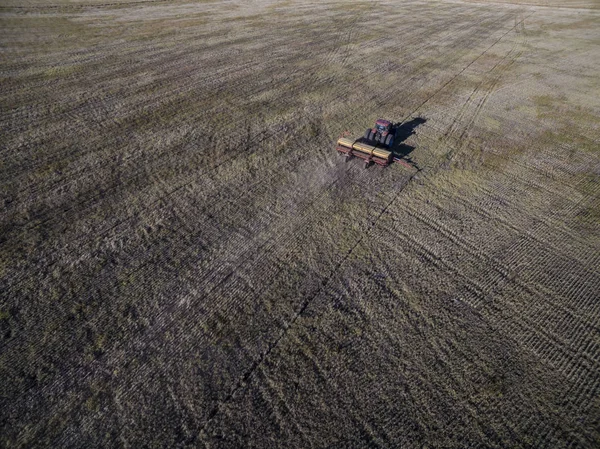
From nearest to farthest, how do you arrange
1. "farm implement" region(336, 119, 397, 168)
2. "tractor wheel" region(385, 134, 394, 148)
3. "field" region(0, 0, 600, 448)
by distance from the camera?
"field" region(0, 0, 600, 448) < "farm implement" region(336, 119, 397, 168) < "tractor wheel" region(385, 134, 394, 148)

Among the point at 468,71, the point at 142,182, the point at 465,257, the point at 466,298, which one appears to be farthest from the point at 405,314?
the point at 468,71

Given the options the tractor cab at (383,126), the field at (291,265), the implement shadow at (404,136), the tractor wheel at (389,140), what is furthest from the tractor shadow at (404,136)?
the tractor cab at (383,126)

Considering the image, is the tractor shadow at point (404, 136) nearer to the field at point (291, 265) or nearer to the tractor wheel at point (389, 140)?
the field at point (291, 265)

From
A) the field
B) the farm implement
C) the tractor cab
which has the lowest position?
the field

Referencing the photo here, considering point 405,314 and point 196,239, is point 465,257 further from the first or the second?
point 196,239

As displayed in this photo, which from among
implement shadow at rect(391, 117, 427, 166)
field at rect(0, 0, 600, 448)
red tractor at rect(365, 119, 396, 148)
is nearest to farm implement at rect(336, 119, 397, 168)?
red tractor at rect(365, 119, 396, 148)

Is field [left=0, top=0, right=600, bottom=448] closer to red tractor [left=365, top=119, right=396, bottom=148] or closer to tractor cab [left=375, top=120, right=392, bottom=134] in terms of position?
red tractor [left=365, top=119, right=396, bottom=148]

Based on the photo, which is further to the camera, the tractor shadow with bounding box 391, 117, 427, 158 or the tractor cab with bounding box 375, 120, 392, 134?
the tractor shadow with bounding box 391, 117, 427, 158
